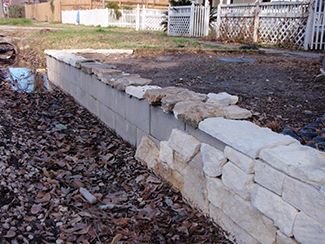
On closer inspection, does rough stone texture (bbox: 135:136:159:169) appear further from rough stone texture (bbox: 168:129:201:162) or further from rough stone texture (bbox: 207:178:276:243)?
rough stone texture (bbox: 207:178:276:243)

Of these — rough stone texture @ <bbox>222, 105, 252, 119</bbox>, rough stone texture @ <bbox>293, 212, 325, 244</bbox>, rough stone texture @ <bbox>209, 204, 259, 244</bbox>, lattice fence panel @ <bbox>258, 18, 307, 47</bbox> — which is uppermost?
lattice fence panel @ <bbox>258, 18, 307, 47</bbox>

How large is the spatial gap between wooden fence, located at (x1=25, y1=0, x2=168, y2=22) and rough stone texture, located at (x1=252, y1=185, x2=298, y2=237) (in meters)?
24.6

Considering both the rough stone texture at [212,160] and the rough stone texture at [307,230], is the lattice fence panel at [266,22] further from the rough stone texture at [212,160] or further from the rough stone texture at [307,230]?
the rough stone texture at [307,230]

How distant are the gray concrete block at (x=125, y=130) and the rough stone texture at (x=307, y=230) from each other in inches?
90.0

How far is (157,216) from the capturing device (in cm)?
272

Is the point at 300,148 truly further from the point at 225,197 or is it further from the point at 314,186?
the point at 225,197

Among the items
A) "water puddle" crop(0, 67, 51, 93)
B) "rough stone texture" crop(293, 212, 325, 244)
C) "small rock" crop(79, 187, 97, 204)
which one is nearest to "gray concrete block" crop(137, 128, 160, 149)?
"small rock" crop(79, 187, 97, 204)

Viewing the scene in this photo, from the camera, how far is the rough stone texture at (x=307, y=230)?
1.68 m

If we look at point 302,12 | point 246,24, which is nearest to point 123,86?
point 302,12

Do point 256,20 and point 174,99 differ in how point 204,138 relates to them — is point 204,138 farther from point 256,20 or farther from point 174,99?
point 256,20

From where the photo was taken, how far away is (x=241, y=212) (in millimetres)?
2246

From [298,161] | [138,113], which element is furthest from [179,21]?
[298,161]

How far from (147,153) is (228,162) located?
127 cm

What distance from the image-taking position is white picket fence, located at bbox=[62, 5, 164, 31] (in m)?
19.9
